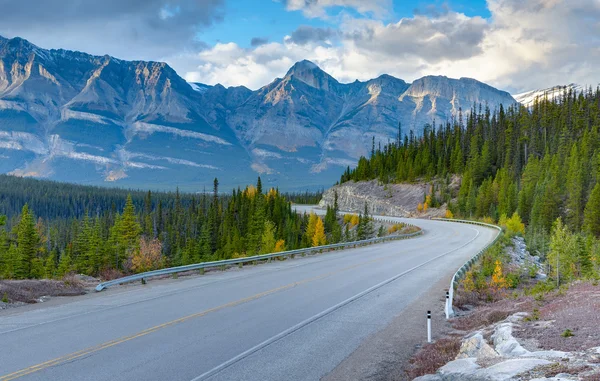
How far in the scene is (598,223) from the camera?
67.9 metres

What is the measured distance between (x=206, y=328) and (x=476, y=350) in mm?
6222

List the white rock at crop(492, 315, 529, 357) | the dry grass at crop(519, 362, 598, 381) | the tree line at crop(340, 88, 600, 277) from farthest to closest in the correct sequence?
the tree line at crop(340, 88, 600, 277) < the white rock at crop(492, 315, 529, 357) < the dry grass at crop(519, 362, 598, 381)

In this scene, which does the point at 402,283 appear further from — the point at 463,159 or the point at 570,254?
the point at 463,159

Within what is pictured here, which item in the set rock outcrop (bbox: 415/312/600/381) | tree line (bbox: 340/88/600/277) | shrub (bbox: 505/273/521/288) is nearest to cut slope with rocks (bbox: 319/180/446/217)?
tree line (bbox: 340/88/600/277)

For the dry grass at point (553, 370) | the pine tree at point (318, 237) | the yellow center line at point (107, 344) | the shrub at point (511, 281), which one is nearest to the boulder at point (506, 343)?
the dry grass at point (553, 370)

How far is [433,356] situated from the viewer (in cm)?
1013

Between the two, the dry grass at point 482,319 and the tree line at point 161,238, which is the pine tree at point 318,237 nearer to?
the tree line at point 161,238

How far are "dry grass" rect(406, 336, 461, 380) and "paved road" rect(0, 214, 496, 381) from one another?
58.5 inches

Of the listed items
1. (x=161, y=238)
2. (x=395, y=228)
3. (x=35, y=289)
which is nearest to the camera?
(x=35, y=289)

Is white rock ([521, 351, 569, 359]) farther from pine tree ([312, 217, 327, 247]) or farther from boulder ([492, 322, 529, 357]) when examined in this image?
pine tree ([312, 217, 327, 247])

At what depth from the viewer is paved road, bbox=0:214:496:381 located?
9.19 meters

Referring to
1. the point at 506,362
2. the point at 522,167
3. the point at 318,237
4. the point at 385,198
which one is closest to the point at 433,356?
the point at 506,362

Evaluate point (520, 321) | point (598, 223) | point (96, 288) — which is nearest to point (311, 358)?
point (520, 321)

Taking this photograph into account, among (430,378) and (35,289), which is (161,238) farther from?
(430,378)
